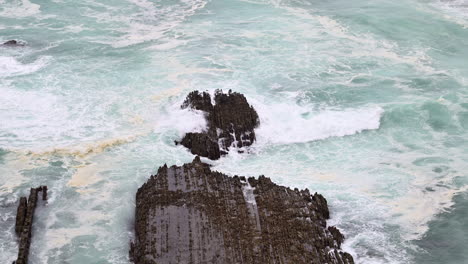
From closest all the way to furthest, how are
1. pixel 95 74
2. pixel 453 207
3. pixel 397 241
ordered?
pixel 397 241 < pixel 453 207 < pixel 95 74

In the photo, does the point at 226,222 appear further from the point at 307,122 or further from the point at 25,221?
the point at 307,122

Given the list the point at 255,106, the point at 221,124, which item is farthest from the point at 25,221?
the point at 255,106

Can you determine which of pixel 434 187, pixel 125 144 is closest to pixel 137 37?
pixel 125 144

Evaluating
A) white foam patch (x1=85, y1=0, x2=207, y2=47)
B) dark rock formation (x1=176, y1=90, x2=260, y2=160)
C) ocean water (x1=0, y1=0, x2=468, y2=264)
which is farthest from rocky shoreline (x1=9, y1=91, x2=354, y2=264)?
white foam patch (x1=85, y1=0, x2=207, y2=47)

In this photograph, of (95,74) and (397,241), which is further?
(95,74)

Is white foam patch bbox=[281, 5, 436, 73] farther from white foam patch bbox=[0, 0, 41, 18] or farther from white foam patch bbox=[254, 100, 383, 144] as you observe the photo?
white foam patch bbox=[0, 0, 41, 18]

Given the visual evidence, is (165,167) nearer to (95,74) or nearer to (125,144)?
(125,144)

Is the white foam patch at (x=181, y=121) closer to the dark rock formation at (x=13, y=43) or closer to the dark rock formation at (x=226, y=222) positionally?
the dark rock formation at (x=226, y=222)
